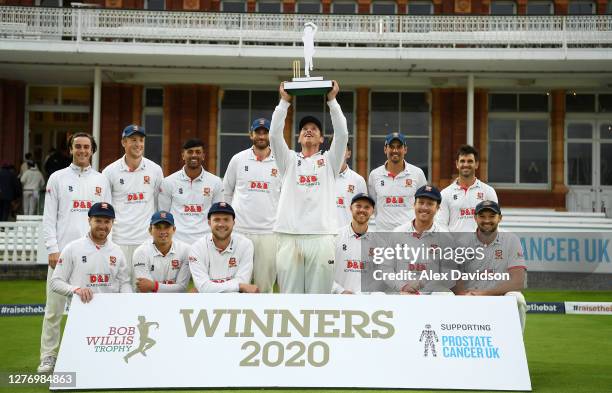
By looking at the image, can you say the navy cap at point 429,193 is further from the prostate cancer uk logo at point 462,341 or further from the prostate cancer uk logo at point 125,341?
the prostate cancer uk logo at point 125,341

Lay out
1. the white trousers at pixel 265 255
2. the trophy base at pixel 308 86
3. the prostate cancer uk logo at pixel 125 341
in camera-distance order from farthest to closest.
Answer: the white trousers at pixel 265 255
the trophy base at pixel 308 86
the prostate cancer uk logo at pixel 125 341

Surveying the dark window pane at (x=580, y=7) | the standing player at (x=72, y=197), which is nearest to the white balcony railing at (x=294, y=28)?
the dark window pane at (x=580, y=7)

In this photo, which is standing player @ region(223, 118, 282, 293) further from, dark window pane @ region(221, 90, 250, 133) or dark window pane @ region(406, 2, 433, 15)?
dark window pane @ region(406, 2, 433, 15)

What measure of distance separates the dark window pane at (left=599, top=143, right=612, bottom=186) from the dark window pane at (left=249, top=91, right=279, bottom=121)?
9.31 m

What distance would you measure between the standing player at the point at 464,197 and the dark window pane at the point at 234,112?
45.6 ft

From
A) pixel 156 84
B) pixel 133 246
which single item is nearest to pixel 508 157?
pixel 156 84

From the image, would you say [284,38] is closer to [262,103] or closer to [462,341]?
[262,103]

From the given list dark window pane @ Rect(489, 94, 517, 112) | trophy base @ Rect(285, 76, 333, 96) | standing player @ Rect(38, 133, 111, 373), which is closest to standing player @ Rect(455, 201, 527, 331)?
trophy base @ Rect(285, 76, 333, 96)

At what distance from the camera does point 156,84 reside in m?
21.1

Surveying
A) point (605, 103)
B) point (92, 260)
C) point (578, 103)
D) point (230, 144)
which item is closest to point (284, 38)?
point (230, 144)

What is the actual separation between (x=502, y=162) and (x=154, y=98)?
9.99 m

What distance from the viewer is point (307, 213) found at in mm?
6590

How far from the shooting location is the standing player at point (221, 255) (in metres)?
6.62

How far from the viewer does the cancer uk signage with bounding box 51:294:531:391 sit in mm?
5422
